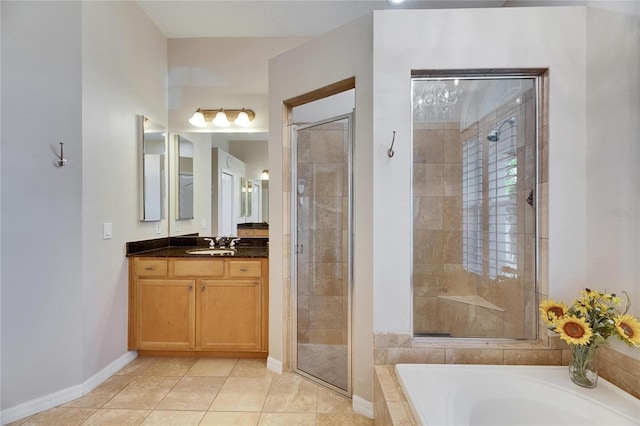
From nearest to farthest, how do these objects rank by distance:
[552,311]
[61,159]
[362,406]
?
[552,311] < [362,406] < [61,159]

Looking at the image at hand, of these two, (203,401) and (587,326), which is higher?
(587,326)

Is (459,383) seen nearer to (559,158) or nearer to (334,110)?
(559,158)

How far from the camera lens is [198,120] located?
299 cm

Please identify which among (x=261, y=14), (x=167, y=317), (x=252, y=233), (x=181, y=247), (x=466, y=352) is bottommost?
(x=167, y=317)

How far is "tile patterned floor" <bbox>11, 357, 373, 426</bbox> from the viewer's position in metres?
1.75

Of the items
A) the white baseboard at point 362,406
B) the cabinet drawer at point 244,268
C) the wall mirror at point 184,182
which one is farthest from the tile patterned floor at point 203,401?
the wall mirror at point 184,182

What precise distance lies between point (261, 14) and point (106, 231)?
224cm

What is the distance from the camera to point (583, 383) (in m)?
1.39

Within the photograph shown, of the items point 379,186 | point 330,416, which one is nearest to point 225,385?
point 330,416

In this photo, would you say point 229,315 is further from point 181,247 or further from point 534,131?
point 534,131

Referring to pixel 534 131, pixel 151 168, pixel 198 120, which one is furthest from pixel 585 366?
pixel 198 120

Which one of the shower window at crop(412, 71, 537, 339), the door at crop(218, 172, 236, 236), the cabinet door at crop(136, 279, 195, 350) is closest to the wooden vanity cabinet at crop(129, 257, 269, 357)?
the cabinet door at crop(136, 279, 195, 350)

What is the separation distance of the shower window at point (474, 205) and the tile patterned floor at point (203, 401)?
2.81 ft

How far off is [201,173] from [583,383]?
3.22 metres
